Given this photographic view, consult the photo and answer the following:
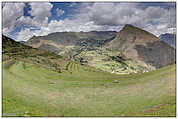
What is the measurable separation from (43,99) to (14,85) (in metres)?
1.85

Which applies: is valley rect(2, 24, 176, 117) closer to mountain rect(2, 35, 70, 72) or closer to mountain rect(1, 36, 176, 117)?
mountain rect(1, 36, 176, 117)

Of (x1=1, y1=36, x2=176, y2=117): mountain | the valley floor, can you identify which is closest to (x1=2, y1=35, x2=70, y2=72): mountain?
(x1=1, y1=36, x2=176, y2=117): mountain

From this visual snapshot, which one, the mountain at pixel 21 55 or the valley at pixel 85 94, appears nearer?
the valley at pixel 85 94

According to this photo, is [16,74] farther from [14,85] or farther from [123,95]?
[123,95]

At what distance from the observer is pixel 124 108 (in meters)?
7.98

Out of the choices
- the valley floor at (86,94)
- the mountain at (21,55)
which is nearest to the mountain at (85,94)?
the valley floor at (86,94)

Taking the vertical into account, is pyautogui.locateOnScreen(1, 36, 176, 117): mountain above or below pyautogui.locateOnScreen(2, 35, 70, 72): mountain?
below

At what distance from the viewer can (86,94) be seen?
9195 millimetres

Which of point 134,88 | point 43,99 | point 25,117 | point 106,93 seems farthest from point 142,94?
point 25,117

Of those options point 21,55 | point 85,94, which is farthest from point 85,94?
point 21,55

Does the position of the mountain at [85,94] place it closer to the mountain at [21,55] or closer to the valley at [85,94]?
the valley at [85,94]

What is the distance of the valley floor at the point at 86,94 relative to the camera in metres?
7.52

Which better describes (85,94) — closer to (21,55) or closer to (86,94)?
(86,94)

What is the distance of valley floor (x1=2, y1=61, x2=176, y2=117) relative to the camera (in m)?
7.52
